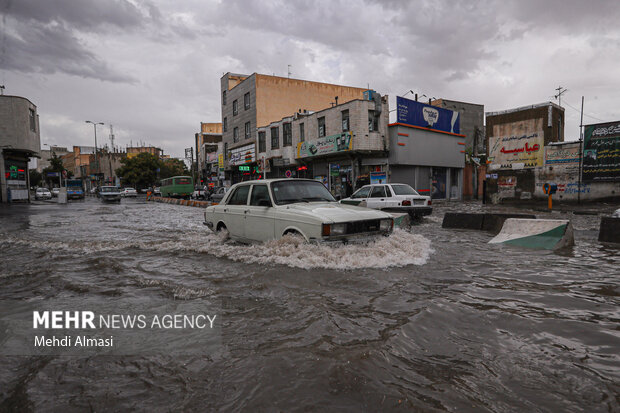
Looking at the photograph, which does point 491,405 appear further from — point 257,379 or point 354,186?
point 354,186

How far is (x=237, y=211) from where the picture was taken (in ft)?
22.4

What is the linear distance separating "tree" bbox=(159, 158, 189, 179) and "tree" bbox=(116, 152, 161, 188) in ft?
24.0

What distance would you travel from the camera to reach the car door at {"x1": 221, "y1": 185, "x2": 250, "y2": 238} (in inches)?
264

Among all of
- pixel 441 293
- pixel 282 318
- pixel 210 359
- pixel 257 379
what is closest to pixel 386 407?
pixel 257 379

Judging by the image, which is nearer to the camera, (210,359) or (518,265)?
(210,359)

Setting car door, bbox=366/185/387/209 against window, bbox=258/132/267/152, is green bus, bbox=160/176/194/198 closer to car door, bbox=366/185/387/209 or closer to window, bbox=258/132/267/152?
window, bbox=258/132/267/152

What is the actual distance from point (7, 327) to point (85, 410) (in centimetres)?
194

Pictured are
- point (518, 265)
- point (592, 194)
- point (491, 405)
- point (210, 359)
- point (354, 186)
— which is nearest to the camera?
point (491, 405)

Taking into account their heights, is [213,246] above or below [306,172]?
below

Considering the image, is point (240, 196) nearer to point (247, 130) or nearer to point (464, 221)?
point (464, 221)

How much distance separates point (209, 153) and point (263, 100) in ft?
62.8

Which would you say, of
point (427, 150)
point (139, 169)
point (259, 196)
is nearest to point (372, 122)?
point (427, 150)

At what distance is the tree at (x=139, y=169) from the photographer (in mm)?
60750

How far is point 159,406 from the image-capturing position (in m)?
1.94
